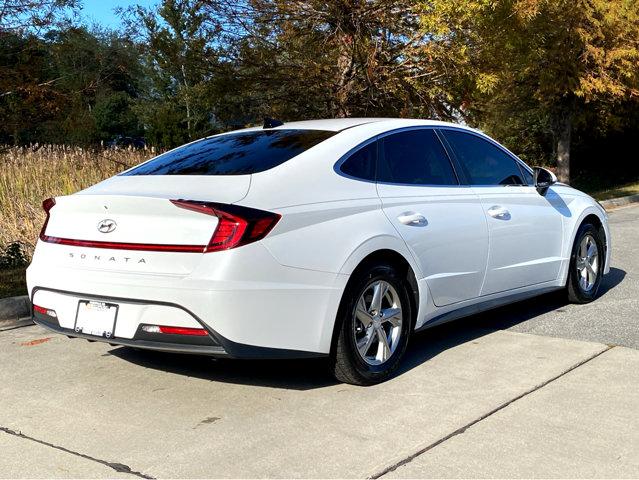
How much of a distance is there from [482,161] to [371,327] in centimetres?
193

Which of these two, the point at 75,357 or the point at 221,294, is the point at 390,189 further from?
the point at 75,357

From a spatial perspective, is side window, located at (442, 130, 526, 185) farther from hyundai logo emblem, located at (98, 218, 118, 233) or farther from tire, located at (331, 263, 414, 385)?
hyundai logo emblem, located at (98, 218, 118, 233)

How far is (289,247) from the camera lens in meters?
4.17

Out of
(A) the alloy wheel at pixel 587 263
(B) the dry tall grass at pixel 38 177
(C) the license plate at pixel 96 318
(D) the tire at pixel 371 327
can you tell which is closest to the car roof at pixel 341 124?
(D) the tire at pixel 371 327

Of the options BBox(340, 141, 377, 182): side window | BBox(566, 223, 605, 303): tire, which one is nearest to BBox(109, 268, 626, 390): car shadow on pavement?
BBox(566, 223, 605, 303): tire

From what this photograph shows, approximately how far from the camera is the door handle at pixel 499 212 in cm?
562

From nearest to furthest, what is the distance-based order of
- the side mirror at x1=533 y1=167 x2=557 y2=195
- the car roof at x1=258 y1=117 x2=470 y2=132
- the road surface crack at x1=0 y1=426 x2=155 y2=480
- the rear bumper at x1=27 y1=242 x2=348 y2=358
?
the road surface crack at x1=0 y1=426 x2=155 y2=480 → the rear bumper at x1=27 y1=242 x2=348 y2=358 → the car roof at x1=258 y1=117 x2=470 y2=132 → the side mirror at x1=533 y1=167 x2=557 y2=195

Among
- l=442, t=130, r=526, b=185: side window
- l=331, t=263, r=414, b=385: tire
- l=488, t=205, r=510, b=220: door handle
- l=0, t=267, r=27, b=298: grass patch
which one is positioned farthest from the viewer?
l=0, t=267, r=27, b=298: grass patch

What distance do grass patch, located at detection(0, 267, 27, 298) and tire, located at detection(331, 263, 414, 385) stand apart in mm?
3652

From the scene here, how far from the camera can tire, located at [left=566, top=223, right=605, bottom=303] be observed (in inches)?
263

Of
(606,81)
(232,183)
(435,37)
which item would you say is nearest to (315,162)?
(232,183)

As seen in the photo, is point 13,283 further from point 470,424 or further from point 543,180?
point 470,424

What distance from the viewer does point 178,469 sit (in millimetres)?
3502

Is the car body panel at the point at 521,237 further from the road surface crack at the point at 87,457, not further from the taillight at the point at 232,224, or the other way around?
the road surface crack at the point at 87,457
